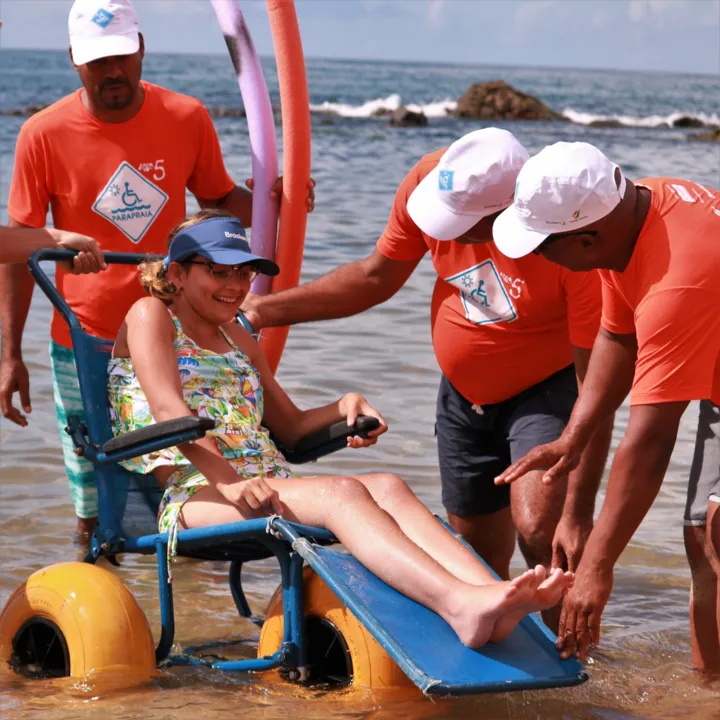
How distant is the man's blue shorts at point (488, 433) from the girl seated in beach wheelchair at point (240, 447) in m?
0.46

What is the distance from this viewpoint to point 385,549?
11.8 feet

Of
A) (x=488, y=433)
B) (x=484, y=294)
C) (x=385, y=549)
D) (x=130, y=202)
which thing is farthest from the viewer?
(x=130, y=202)

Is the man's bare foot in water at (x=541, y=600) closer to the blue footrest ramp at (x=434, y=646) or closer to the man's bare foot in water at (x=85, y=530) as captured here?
the blue footrest ramp at (x=434, y=646)

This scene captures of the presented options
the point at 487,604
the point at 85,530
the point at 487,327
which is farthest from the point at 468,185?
the point at 85,530

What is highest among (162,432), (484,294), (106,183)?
(106,183)

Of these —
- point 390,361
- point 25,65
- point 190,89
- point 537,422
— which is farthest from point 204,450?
point 25,65

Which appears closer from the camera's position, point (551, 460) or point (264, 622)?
point (551, 460)

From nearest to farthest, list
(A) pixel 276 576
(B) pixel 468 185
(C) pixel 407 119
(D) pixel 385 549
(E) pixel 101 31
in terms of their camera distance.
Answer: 1. (D) pixel 385 549
2. (B) pixel 468 185
3. (E) pixel 101 31
4. (A) pixel 276 576
5. (C) pixel 407 119

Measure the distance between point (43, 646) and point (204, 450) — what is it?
0.82m

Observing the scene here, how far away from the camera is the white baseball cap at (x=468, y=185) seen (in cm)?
391

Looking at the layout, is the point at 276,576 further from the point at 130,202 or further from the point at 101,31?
the point at 101,31

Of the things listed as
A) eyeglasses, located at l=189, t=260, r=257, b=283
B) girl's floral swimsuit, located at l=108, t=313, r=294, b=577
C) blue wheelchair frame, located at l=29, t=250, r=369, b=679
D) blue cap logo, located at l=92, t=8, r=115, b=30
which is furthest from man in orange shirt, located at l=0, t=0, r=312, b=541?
eyeglasses, located at l=189, t=260, r=257, b=283

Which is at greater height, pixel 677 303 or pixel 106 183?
pixel 106 183

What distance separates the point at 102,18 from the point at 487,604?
2.66 metres
